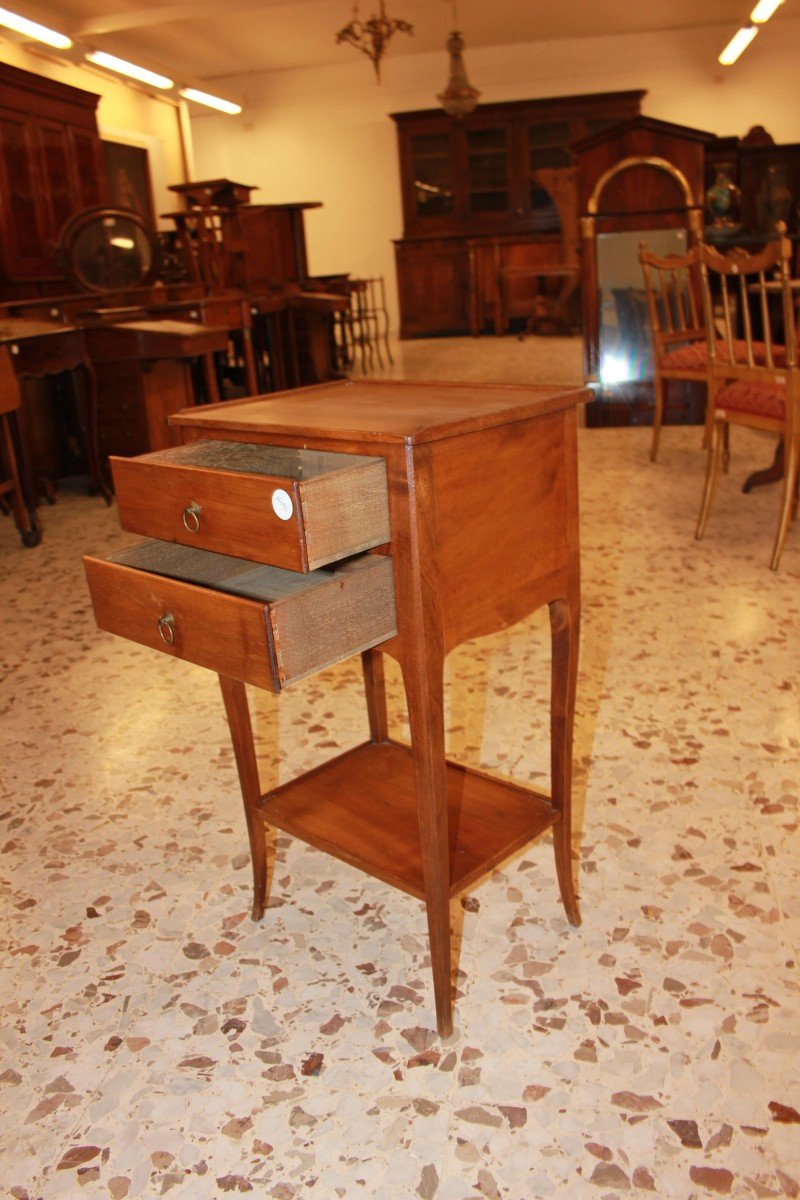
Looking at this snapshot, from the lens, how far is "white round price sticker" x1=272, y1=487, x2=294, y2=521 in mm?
998

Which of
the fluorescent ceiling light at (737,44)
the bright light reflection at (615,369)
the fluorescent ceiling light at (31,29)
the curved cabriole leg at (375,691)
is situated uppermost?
the fluorescent ceiling light at (737,44)

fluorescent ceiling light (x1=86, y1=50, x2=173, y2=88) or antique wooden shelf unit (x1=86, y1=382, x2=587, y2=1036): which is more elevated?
fluorescent ceiling light (x1=86, y1=50, x2=173, y2=88)

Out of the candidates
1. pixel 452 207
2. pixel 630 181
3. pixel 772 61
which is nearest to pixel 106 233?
pixel 630 181

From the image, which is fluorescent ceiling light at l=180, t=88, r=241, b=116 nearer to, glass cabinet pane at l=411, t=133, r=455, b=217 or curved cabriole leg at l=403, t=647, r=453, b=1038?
glass cabinet pane at l=411, t=133, r=455, b=217

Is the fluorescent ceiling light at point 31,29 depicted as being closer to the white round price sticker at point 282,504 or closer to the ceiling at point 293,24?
the ceiling at point 293,24

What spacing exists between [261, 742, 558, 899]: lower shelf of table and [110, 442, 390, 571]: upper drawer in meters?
0.50

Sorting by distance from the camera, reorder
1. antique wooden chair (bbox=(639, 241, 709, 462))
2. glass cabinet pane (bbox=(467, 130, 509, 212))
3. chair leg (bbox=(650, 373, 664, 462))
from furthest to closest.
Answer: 1. glass cabinet pane (bbox=(467, 130, 509, 212))
2. chair leg (bbox=(650, 373, 664, 462))
3. antique wooden chair (bbox=(639, 241, 709, 462))

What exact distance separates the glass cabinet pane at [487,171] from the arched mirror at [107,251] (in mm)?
6624

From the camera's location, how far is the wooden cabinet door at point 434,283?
11695 mm

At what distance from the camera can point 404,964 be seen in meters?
1.44

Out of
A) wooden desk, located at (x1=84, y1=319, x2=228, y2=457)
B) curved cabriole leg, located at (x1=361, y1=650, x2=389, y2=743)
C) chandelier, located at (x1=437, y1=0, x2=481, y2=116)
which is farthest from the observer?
chandelier, located at (x1=437, y1=0, x2=481, y2=116)

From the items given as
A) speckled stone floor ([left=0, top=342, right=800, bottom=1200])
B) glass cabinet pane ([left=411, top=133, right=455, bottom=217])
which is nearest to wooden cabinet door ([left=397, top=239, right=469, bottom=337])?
glass cabinet pane ([left=411, top=133, right=455, bottom=217])

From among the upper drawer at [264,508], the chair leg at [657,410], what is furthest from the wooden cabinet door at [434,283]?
the upper drawer at [264,508]

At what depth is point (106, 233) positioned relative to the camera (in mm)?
5828
